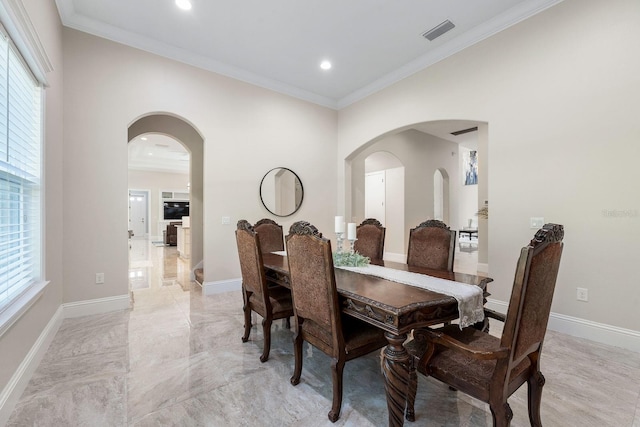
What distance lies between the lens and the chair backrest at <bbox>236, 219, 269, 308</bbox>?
2213 millimetres

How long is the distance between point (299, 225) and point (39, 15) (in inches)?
105

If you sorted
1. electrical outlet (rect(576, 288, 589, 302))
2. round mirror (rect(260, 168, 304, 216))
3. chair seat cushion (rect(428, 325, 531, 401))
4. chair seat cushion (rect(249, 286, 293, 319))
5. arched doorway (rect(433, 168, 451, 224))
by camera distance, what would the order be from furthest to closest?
arched doorway (rect(433, 168, 451, 224)), round mirror (rect(260, 168, 304, 216)), electrical outlet (rect(576, 288, 589, 302)), chair seat cushion (rect(249, 286, 293, 319)), chair seat cushion (rect(428, 325, 531, 401))

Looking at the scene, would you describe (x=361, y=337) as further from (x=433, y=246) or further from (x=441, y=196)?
(x=441, y=196)

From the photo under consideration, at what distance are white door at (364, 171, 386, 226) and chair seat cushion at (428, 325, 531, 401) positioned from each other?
6081 millimetres

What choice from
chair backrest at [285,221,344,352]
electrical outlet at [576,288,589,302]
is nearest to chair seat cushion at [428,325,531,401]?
chair backrest at [285,221,344,352]

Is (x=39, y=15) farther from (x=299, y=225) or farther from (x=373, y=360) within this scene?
(x=373, y=360)

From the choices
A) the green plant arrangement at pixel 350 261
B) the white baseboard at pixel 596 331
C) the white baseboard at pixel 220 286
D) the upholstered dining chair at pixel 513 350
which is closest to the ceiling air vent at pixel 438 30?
the green plant arrangement at pixel 350 261

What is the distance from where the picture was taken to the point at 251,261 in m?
2.33

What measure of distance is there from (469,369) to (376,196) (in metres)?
6.56

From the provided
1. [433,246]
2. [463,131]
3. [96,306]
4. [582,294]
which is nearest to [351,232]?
[433,246]

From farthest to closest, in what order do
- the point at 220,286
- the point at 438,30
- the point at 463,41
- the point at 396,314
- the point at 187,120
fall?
the point at 220,286
the point at 187,120
the point at 463,41
the point at 438,30
the point at 396,314

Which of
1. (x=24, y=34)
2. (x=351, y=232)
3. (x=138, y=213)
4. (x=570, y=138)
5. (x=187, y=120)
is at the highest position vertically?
(x=187, y=120)

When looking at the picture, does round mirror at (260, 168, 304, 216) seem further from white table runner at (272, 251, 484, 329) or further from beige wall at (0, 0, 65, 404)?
white table runner at (272, 251, 484, 329)

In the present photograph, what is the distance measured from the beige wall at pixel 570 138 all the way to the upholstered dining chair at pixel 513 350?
6.11 ft
